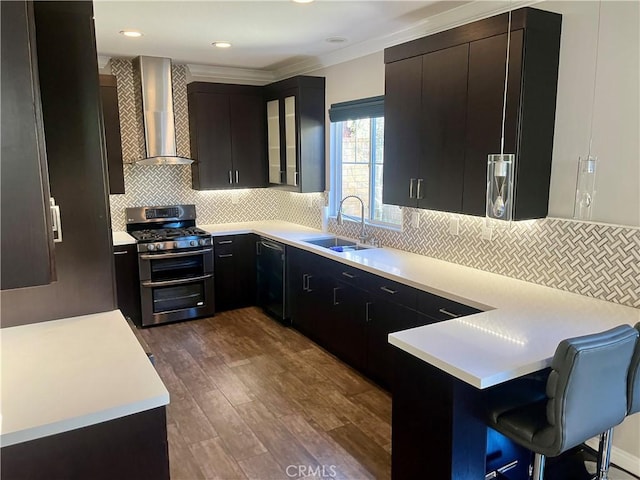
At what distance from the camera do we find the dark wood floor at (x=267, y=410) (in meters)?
2.59

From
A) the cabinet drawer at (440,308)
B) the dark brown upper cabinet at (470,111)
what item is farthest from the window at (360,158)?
the cabinet drawer at (440,308)

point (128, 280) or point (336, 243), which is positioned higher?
point (336, 243)

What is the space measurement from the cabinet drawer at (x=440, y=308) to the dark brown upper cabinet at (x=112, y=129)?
3.33 metres

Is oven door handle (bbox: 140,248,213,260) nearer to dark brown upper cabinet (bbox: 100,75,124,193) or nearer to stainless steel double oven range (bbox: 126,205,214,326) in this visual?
stainless steel double oven range (bbox: 126,205,214,326)

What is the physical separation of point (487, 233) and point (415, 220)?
0.72m

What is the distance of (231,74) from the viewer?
536cm

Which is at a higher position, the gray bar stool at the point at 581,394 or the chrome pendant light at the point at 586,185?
the chrome pendant light at the point at 586,185

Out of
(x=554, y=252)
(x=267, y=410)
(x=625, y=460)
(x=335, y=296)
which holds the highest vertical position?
(x=554, y=252)

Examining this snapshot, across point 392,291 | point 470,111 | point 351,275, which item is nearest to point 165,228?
point 351,275

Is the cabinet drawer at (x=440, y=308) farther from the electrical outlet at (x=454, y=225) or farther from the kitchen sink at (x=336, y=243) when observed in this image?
the kitchen sink at (x=336, y=243)

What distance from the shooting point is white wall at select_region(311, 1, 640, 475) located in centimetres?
235

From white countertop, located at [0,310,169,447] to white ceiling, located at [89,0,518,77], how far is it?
6.95 ft

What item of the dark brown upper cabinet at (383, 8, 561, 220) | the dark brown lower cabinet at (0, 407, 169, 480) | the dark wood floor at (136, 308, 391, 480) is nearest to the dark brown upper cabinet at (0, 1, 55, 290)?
the dark brown lower cabinet at (0, 407, 169, 480)

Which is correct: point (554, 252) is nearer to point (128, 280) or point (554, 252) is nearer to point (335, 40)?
point (335, 40)
